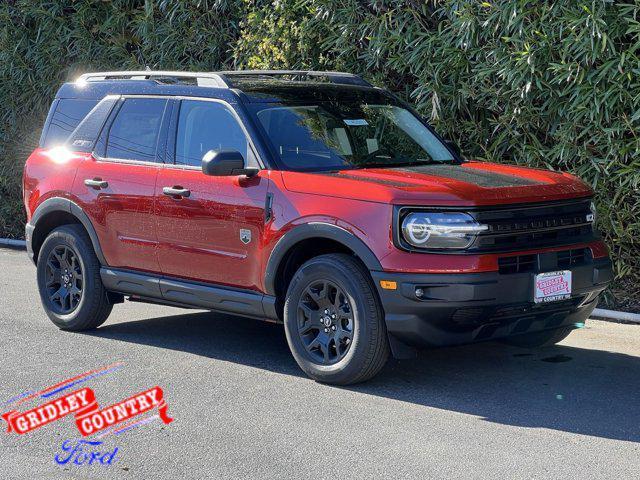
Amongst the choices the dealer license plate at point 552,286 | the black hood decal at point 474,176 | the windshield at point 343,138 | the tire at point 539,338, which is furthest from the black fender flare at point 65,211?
the dealer license plate at point 552,286

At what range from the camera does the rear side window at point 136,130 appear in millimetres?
7855

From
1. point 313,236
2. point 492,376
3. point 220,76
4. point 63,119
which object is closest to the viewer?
point 313,236

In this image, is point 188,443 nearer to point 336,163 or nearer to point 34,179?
point 336,163

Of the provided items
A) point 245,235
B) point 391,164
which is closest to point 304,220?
point 245,235

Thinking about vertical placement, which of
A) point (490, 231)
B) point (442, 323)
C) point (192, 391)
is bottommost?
point (192, 391)

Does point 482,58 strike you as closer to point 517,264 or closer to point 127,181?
point 127,181

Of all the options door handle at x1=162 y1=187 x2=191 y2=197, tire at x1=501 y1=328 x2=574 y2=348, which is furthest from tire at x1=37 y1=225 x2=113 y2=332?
tire at x1=501 y1=328 x2=574 y2=348

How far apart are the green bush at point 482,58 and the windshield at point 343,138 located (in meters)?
1.82

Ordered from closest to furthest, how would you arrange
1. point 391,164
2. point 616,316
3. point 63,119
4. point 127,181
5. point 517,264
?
point 517,264 → point 391,164 → point 127,181 → point 63,119 → point 616,316

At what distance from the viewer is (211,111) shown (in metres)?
7.54

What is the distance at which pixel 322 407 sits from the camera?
631 centimetres

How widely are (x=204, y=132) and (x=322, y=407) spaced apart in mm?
2212

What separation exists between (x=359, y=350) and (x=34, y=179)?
339cm

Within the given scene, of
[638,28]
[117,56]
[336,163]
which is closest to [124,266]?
[336,163]
